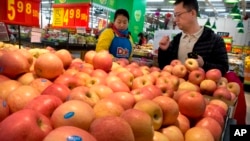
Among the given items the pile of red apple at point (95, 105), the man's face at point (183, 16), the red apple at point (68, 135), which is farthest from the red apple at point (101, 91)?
the man's face at point (183, 16)

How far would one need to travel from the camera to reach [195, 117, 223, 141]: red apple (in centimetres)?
132

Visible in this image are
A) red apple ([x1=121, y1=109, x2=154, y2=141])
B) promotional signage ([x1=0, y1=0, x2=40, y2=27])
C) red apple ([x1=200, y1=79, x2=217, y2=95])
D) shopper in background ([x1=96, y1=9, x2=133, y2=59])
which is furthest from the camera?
shopper in background ([x1=96, y1=9, x2=133, y2=59])

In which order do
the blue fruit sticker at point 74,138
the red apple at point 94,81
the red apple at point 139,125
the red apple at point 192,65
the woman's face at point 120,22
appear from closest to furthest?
1. the blue fruit sticker at point 74,138
2. the red apple at point 139,125
3. the red apple at point 94,81
4. the red apple at point 192,65
5. the woman's face at point 120,22

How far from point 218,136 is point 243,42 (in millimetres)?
22299

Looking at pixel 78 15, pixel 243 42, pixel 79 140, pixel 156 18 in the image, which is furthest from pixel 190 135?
pixel 243 42

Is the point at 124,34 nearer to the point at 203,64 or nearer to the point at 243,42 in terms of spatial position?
the point at 203,64

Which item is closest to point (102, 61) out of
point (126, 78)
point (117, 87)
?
point (126, 78)

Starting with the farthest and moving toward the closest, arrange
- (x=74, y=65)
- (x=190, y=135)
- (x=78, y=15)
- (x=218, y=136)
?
(x=78, y=15) → (x=74, y=65) → (x=218, y=136) → (x=190, y=135)

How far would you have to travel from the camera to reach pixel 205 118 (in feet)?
4.55

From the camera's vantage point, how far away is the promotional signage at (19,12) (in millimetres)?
2857

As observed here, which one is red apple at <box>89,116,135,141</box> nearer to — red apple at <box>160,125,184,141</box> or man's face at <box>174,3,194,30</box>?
red apple at <box>160,125,184,141</box>

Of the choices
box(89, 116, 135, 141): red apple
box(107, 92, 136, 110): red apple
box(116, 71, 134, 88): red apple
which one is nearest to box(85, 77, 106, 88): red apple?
box(116, 71, 134, 88): red apple

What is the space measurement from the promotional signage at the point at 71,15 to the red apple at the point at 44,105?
525cm

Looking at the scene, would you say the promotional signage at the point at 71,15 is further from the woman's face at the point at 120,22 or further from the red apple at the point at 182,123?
the red apple at the point at 182,123
